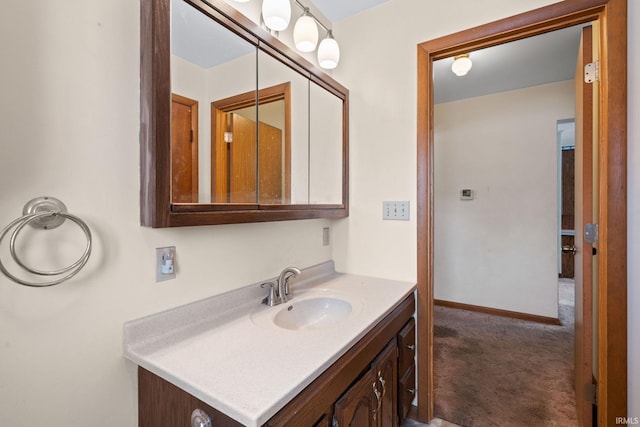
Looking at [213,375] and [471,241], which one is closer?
[213,375]

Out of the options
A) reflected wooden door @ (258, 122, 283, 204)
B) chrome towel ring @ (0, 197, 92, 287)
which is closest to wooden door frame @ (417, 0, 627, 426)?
reflected wooden door @ (258, 122, 283, 204)

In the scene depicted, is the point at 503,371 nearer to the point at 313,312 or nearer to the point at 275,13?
the point at 313,312

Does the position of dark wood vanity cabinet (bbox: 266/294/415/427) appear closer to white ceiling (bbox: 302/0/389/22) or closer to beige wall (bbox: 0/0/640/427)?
beige wall (bbox: 0/0/640/427)

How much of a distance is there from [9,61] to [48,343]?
0.68 metres

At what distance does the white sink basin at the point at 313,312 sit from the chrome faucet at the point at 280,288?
0.04 metres

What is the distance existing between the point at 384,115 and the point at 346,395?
4.62ft

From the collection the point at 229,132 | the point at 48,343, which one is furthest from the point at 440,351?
the point at 48,343

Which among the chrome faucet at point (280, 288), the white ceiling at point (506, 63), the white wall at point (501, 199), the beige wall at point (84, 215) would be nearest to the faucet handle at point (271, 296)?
the chrome faucet at point (280, 288)

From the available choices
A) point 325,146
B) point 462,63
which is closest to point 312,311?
point 325,146

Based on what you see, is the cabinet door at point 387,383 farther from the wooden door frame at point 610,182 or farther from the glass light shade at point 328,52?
the glass light shade at point 328,52

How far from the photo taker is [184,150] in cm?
96

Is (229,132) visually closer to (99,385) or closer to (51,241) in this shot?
(51,241)

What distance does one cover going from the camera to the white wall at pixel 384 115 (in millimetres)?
1592

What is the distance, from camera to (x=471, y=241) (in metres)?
3.31
